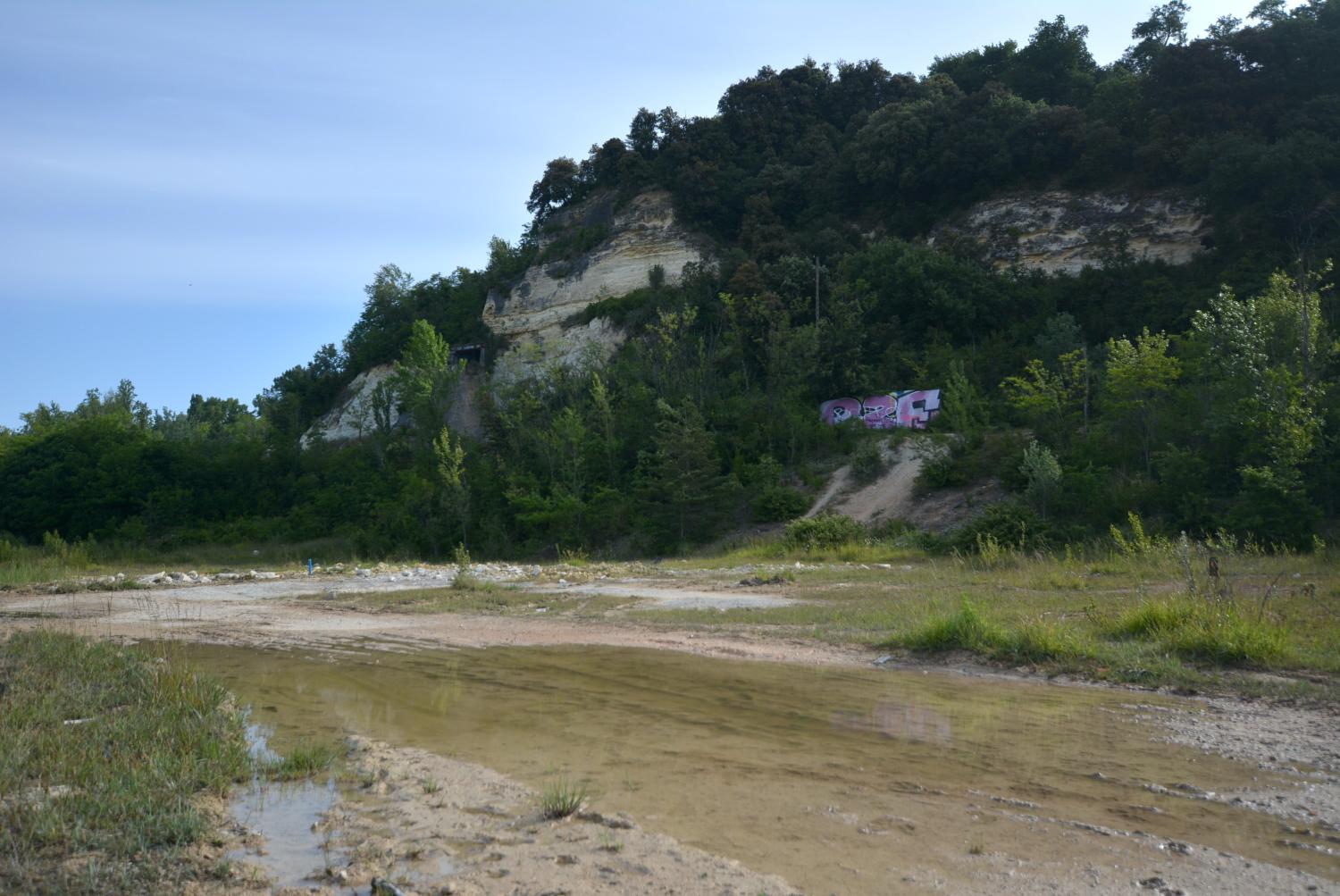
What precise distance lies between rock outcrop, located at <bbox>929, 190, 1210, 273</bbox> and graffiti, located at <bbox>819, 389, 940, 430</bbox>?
11.2m

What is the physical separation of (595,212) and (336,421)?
2546 cm

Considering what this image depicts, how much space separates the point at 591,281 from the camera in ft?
210

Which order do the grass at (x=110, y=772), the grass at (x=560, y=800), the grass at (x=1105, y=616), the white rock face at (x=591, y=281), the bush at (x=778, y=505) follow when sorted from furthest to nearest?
the white rock face at (x=591, y=281) → the bush at (x=778, y=505) → the grass at (x=1105, y=616) → the grass at (x=560, y=800) → the grass at (x=110, y=772)

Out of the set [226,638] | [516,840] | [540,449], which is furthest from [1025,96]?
[516,840]

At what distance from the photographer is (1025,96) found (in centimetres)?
6172

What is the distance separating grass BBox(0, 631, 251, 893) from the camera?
197 inches

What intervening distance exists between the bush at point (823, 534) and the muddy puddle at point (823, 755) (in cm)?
1980

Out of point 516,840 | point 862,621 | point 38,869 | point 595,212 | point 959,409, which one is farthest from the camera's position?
point 595,212

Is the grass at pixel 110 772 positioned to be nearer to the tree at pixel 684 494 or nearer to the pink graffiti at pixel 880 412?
the tree at pixel 684 494

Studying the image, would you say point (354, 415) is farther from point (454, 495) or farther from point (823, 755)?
point (823, 755)

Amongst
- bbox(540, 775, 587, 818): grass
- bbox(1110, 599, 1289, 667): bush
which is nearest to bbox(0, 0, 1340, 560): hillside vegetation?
bbox(1110, 599, 1289, 667): bush

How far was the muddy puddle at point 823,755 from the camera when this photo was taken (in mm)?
5398

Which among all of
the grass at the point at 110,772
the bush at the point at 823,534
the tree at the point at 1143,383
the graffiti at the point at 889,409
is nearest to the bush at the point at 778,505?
the bush at the point at 823,534

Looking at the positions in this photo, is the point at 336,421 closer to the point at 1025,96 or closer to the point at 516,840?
the point at 1025,96
